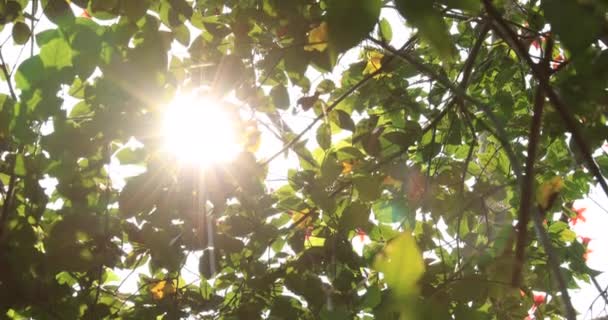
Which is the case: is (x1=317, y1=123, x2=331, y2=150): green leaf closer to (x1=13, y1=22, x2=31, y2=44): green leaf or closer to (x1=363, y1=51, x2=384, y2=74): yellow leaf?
(x1=363, y1=51, x2=384, y2=74): yellow leaf

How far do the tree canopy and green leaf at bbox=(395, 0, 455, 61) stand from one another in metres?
0.44

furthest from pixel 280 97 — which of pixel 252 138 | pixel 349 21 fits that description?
pixel 349 21

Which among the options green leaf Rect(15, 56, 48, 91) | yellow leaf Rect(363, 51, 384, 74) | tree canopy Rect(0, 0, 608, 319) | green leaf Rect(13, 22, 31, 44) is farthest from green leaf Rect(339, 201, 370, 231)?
green leaf Rect(13, 22, 31, 44)

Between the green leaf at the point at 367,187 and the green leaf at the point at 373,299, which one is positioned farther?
the green leaf at the point at 367,187

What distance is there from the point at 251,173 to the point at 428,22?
1.01 meters

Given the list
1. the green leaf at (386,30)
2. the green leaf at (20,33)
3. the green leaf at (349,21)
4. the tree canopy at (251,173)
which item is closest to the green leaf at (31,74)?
the tree canopy at (251,173)

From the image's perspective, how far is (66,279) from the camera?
1.61 m

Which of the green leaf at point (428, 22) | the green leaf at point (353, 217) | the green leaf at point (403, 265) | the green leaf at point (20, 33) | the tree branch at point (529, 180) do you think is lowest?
the green leaf at point (403, 265)

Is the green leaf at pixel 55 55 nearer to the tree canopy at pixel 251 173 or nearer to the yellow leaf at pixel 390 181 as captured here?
the tree canopy at pixel 251 173

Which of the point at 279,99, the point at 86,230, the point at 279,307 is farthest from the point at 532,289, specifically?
the point at 86,230

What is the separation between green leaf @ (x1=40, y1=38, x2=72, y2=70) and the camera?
113cm

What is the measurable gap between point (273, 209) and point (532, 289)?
87cm

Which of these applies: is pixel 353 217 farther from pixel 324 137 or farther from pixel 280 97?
pixel 280 97

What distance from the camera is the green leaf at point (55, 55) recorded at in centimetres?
113
